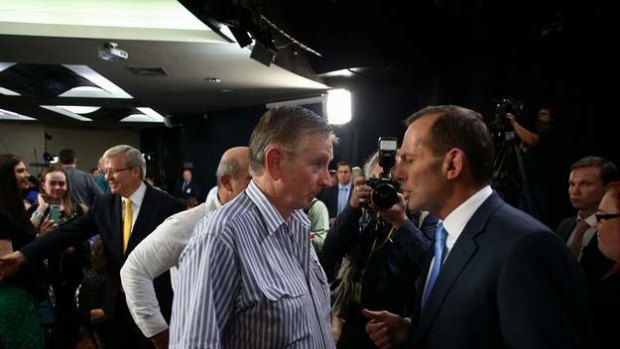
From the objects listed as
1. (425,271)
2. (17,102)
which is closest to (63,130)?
(17,102)

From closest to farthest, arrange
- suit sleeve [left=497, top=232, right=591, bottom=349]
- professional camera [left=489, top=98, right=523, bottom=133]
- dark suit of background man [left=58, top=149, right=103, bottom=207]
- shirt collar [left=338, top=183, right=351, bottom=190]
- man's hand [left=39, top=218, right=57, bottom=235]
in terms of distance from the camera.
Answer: suit sleeve [left=497, top=232, right=591, bottom=349] < professional camera [left=489, top=98, right=523, bottom=133] < man's hand [left=39, top=218, right=57, bottom=235] < dark suit of background man [left=58, top=149, right=103, bottom=207] < shirt collar [left=338, top=183, right=351, bottom=190]

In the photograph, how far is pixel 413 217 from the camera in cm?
221

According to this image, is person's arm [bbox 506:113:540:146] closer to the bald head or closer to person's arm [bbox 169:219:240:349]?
the bald head

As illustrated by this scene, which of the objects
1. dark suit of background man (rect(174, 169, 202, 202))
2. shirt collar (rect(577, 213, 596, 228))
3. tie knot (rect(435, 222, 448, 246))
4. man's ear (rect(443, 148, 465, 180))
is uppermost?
man's ear (rect(443, 148, 465, 180))

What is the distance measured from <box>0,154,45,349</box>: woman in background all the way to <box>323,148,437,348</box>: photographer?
137 cm

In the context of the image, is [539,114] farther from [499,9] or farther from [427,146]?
[427,146]

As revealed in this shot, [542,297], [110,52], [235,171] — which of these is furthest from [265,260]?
[110,52]

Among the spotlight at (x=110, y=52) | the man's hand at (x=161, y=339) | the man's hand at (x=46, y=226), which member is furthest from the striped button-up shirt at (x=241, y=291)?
the spotlight at (x=110, y=52)

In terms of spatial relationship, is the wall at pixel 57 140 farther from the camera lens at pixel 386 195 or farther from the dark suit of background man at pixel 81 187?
the camera lens at pixel 386 195

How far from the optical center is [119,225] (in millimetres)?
2537

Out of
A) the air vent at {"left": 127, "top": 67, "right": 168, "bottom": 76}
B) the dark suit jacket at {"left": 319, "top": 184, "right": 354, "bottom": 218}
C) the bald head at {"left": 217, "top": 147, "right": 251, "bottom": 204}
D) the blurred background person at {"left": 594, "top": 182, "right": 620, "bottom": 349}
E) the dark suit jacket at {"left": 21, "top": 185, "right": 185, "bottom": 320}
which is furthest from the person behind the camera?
the air vent at {"left": 127, "top": 67, "right": 168, "bottom": 76}

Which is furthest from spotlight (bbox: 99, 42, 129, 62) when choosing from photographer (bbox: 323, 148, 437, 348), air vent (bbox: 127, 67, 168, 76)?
photographer (bbox: 323, 148, 437, 348)

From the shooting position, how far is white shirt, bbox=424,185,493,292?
122 cm

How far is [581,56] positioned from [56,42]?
509 centimetres
